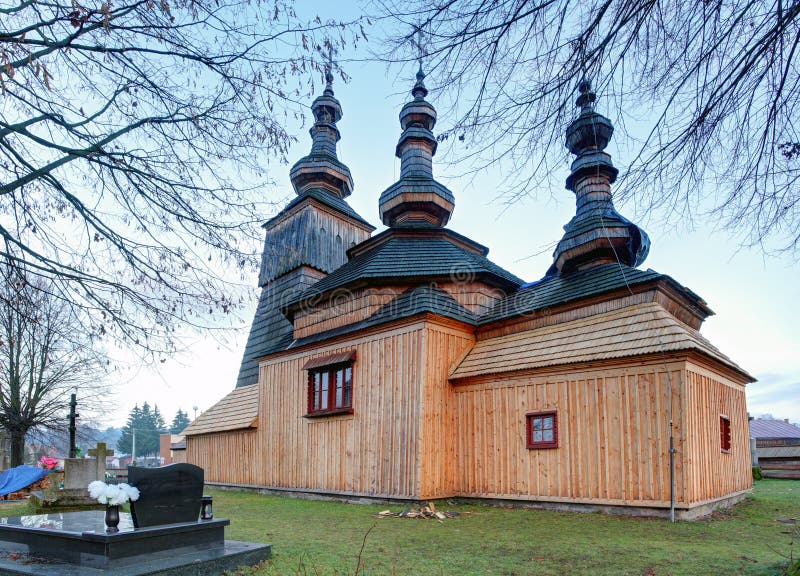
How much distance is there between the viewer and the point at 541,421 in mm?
11211

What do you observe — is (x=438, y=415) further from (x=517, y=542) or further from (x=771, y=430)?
(x=771, y=430)

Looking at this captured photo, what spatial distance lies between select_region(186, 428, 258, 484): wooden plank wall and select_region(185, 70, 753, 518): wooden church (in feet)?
0.27

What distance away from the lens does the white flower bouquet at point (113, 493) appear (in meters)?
5.72

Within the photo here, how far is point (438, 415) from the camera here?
12.4 meters

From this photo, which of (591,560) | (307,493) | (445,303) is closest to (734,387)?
(445,303)

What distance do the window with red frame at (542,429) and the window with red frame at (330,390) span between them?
14.6 feet

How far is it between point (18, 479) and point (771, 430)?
3608 cm

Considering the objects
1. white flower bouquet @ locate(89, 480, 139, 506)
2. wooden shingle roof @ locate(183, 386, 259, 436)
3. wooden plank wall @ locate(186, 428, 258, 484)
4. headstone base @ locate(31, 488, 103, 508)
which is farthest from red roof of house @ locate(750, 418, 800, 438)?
white flower bouquet @ locate(89, 480, 139, 506)

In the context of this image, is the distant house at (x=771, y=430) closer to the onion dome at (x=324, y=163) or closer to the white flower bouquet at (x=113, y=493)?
the onion dome at (x=324, y=163)

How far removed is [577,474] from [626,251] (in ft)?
23.1

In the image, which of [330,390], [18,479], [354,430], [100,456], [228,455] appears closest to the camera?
[100,456]

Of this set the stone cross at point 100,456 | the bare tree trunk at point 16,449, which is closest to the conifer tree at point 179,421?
the bare tree trunk at point 16,449

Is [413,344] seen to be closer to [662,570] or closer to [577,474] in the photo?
[577,474]

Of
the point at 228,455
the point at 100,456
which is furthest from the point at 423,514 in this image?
the point at 228,455
